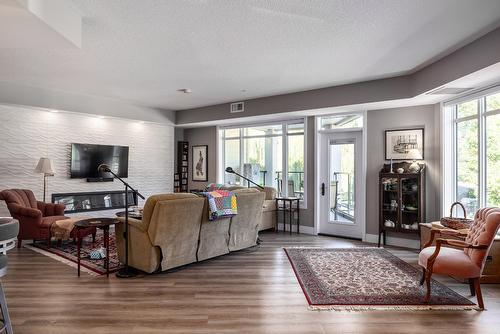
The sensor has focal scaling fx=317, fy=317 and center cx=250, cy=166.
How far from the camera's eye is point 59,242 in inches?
209

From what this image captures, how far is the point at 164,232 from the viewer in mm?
3746

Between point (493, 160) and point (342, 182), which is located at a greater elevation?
point (493, 160)

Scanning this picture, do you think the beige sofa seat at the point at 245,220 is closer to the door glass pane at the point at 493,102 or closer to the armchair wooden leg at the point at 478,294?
the armchair wooden leg at the point at 478,294

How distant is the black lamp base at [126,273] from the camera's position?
3.79m

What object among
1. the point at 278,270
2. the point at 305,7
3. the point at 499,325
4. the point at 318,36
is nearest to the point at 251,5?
the point at 305,7

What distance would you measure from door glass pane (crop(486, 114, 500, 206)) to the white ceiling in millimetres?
1208

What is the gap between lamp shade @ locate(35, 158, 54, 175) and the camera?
5527 millimetres

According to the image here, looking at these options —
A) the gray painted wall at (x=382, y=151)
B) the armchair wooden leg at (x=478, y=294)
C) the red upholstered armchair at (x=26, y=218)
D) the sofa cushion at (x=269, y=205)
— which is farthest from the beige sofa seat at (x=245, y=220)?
the red upholstered armchair at (x=26, y=218)

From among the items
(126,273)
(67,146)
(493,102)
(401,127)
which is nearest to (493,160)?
(493,102)

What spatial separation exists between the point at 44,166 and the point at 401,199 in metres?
6.16

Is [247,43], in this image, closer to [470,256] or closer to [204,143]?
[470,256]

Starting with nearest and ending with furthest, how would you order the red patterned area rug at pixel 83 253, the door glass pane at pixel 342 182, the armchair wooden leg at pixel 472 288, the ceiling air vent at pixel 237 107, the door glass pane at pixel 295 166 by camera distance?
the armchair wooden leg at pixel 472 288
the red patterned area rug at pixel 83 253
the door glass pane at pixel 342 182
the door glass pane at pixel 295 166
the ceiling air vent at pixel 237 107

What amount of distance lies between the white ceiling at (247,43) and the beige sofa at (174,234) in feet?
6.16

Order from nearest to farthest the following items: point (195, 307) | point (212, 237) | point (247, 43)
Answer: point (195, 307)
point (247, 43)
point (212, 237)
